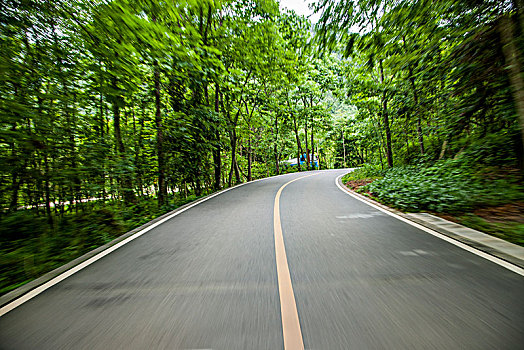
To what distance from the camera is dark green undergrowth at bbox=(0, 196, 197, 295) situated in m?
2.98

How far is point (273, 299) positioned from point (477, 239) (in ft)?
11.2

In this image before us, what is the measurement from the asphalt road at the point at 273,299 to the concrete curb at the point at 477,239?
30 centimetres

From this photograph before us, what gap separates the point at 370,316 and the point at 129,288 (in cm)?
251

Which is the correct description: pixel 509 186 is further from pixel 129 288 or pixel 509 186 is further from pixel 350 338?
pixel 129 288

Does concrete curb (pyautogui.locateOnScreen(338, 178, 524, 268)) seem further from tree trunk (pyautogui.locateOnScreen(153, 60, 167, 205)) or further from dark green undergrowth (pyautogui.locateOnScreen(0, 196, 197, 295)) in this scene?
tree trunk (pyautogui.locateOnScreen(153, 60, 167, 205))

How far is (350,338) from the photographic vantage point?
154 cm

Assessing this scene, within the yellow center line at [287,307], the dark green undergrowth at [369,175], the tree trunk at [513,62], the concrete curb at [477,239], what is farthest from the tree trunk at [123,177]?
the dark green undergrowth at [369,175]

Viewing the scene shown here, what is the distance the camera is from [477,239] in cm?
317

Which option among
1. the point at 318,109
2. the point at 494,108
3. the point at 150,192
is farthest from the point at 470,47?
the point at 318,109

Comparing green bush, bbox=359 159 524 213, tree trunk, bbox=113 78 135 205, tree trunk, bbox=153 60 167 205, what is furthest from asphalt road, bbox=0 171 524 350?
tree trunk, bbox=153 60 167 205

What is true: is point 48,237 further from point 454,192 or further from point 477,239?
point 454,192

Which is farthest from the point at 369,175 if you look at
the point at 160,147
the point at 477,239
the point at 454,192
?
the point at 160,147

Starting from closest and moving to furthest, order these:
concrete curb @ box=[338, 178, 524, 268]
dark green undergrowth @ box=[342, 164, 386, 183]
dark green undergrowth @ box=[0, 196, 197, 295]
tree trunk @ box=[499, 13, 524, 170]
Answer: concrete curb @ box=[338, 178, 524, 268]
dark green undergrowth @ box=[0, 196, 197, 295]
tree trunk @ box=[499, 13, 524, 170]
dark green undergrowth @ box=[342, 164, 386, 183]

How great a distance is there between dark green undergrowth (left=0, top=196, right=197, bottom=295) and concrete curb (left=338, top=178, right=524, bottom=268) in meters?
6.20
